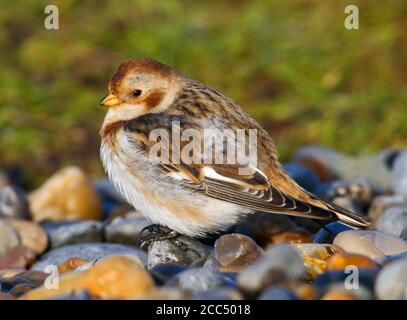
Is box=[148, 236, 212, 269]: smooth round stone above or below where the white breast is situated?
below

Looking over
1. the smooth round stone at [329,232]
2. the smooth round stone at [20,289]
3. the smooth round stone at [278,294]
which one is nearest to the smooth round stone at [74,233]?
the smooth round stone at [20,289]

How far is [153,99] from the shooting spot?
5848 millimetres

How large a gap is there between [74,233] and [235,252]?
2141 mm

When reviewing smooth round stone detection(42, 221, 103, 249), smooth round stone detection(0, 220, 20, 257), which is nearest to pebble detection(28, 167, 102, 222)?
smooth round stone detection(42, 221, 103, 249)

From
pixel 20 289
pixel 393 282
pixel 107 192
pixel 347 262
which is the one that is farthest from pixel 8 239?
pixel 393 282

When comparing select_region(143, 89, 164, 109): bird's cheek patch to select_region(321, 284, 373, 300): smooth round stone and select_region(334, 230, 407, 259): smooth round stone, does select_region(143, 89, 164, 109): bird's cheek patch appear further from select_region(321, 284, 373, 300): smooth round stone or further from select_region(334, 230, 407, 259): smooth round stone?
select_region(321, 284, 373, 300): smooth round stone

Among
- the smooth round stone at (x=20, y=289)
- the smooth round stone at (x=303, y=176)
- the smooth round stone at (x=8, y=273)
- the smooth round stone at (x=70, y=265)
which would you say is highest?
the smooth round stone at (x=303, y=176)

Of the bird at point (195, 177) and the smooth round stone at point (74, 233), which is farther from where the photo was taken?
Answer: the smooth round stone at point (74, 233)

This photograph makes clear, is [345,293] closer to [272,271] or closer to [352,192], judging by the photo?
[272,271]

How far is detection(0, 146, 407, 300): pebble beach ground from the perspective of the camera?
4.06 metres

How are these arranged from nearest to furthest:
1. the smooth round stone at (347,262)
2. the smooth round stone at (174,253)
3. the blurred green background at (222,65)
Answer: the smooth round stone at (347,262) → the smooth round stone at (174,253) → the blurred green background at (222,65)

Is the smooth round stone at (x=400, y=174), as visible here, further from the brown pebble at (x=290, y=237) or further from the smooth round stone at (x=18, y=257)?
the smooth round stone at (x=18, y=257)

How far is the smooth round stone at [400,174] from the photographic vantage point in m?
7.62

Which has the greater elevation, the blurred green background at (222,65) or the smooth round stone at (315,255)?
the blurred green background at (222,65)
